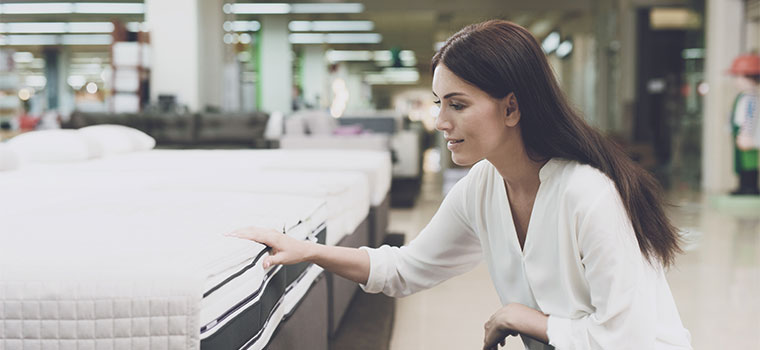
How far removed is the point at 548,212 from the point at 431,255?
0.38 meters

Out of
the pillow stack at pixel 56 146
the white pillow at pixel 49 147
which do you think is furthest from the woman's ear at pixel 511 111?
the white pillow at pixel 49 147

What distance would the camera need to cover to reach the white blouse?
119cm

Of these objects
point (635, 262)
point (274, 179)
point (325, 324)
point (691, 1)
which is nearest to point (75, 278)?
point (635, 262)

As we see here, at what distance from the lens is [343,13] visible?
14.9 meters

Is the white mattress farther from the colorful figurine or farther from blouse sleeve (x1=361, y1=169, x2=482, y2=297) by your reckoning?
the colorful figurine

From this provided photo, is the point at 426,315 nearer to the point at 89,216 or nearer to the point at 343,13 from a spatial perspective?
the point at 89,216

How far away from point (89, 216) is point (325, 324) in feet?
2.39

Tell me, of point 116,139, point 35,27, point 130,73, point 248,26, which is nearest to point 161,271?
point 116,139

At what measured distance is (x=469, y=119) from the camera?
51.0 inches

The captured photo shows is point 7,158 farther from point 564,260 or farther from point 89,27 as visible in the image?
point 89,27

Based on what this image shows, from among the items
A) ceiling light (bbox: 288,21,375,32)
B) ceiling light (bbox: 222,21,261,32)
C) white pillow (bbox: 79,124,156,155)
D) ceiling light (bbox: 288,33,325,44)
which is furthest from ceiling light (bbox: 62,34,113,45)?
white pillow (bbox: 79,124,156,155)

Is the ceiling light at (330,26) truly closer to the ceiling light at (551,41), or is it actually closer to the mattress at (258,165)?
the ceiling light at (551,41)

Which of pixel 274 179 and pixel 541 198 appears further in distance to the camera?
pixel 274 179

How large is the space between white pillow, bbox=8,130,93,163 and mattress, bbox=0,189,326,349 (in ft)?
8.15
